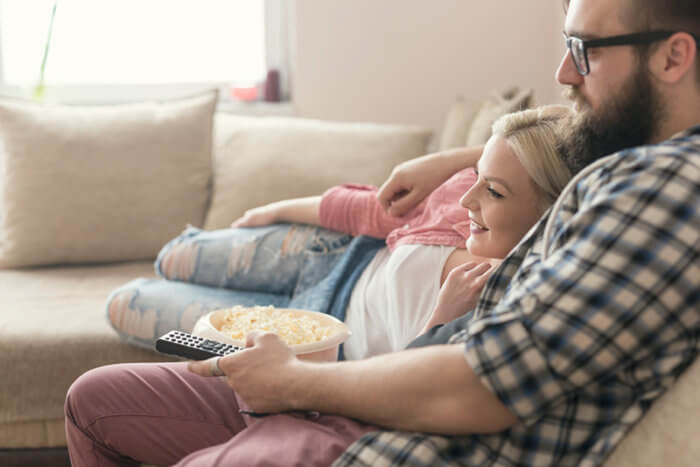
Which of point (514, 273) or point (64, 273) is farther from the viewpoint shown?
point (64, 273)

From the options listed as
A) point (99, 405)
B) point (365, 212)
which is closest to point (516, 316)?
point (99, 405)

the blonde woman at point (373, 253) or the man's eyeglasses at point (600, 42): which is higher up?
the man's eyeglasses at point (600, 42)

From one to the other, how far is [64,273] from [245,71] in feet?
4.16

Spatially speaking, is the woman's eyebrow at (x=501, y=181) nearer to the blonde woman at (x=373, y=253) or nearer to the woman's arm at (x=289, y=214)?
the blonde woman at (x=373, y=253)

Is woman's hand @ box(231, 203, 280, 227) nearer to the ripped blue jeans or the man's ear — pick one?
the ripped blue jeans

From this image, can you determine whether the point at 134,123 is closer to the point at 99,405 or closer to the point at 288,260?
the point at 288,260

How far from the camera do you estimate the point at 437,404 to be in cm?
89

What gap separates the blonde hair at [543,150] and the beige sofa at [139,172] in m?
0.85

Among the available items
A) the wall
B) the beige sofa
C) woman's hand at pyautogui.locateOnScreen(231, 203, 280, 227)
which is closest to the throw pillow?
the beige sofa

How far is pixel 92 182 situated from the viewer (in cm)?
233

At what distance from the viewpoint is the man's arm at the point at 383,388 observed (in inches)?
34.3

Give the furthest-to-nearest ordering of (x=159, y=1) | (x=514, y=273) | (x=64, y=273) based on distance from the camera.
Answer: (x=159, y=1) < (x=64, y=273) < (x=514, y=273)

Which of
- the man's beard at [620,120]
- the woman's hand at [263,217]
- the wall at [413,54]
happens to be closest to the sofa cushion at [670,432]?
the man's beard at [620,120]

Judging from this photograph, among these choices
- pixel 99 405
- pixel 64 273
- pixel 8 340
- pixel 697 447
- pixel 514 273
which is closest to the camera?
pixel 697 447
